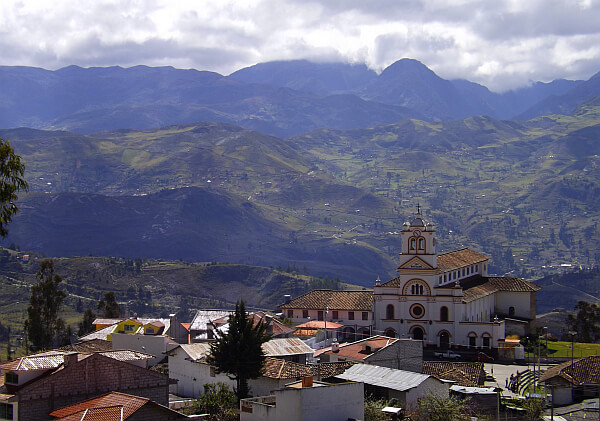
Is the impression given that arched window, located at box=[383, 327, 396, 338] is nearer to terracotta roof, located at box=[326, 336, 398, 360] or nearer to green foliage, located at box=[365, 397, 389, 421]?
terracotta roof, located at box=[326, 336, 398, 360]

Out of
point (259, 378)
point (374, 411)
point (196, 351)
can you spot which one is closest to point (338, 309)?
point (196, 351)

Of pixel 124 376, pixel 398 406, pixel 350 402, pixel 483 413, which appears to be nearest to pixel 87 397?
pixel 124 376

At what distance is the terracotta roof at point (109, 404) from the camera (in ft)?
120

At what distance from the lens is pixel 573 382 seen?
61.0m

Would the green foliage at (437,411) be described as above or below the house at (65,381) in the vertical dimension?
below

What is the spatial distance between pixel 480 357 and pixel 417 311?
1110 centimetres

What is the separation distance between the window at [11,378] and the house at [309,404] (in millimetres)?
10757

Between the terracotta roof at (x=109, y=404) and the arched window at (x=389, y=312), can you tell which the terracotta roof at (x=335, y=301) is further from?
the terracotta roof at (x=109, y=404)

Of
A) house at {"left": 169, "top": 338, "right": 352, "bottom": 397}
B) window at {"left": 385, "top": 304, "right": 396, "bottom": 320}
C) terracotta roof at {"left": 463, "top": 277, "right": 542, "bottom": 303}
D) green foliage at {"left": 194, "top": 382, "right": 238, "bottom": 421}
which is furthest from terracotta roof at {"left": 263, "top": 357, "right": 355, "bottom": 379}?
terracotta roof at {"left": 463, "top": 277, "right": 542, "bottom": 303}

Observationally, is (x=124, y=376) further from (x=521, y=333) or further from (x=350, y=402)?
(x=521, y=333)

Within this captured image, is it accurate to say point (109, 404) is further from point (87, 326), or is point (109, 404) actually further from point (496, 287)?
point (496, 287)

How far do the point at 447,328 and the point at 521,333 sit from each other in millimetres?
11900

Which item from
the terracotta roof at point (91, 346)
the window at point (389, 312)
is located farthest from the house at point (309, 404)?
the window at point (389, 312)

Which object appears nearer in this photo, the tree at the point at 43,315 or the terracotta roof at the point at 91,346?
the terracotta roof at the point at 91,346
